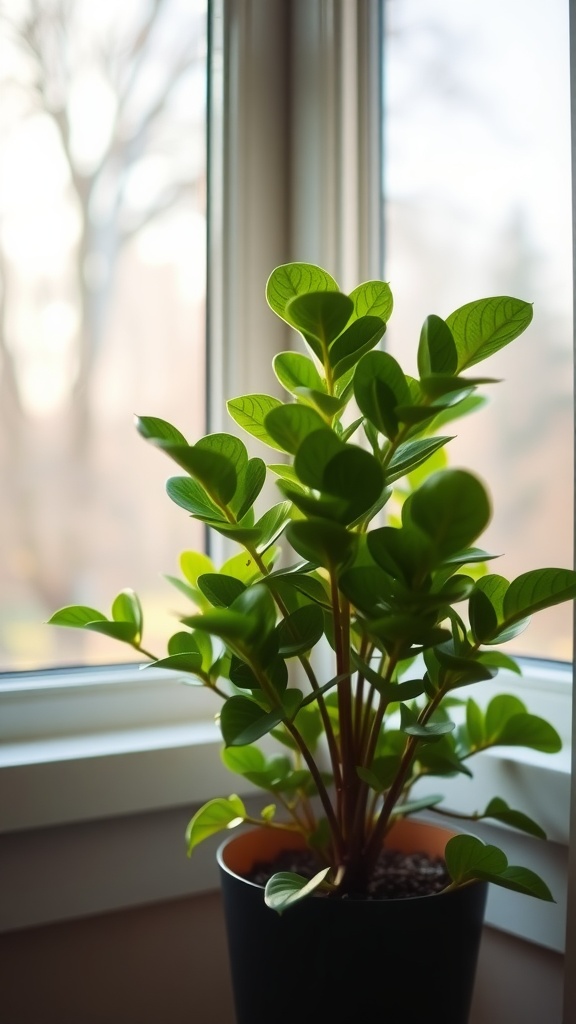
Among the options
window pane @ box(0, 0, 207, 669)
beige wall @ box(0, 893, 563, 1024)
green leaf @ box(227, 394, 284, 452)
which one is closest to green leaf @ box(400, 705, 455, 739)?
green leaf @ box(227, 394, 284, 452)

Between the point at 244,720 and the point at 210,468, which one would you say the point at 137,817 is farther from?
the point at 210,468

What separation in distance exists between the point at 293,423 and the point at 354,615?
17cm

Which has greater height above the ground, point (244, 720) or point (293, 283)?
point (293, 283)

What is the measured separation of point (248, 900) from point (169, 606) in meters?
0.46

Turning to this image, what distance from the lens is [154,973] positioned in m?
0.93

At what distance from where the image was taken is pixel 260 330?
1.09m

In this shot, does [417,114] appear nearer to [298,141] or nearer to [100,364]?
[298,141]

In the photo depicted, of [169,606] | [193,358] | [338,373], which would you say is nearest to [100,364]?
[193,358]

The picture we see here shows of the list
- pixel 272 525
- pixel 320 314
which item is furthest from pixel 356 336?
pixel 272 525

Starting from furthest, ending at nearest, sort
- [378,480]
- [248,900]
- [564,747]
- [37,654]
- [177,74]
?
[177,74] < [37,654] < [564,747] < [248,900] < [378,480]

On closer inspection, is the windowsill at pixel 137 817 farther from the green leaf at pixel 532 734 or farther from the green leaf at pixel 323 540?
the green leaf at pixel 323 540

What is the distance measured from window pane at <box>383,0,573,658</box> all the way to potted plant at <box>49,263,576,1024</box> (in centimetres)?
20

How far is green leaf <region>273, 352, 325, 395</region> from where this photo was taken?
0.64 metres

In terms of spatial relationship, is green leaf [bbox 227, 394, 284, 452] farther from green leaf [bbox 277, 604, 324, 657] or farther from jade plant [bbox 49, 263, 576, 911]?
green leaf [bbox 277, 604, 324, 657]
